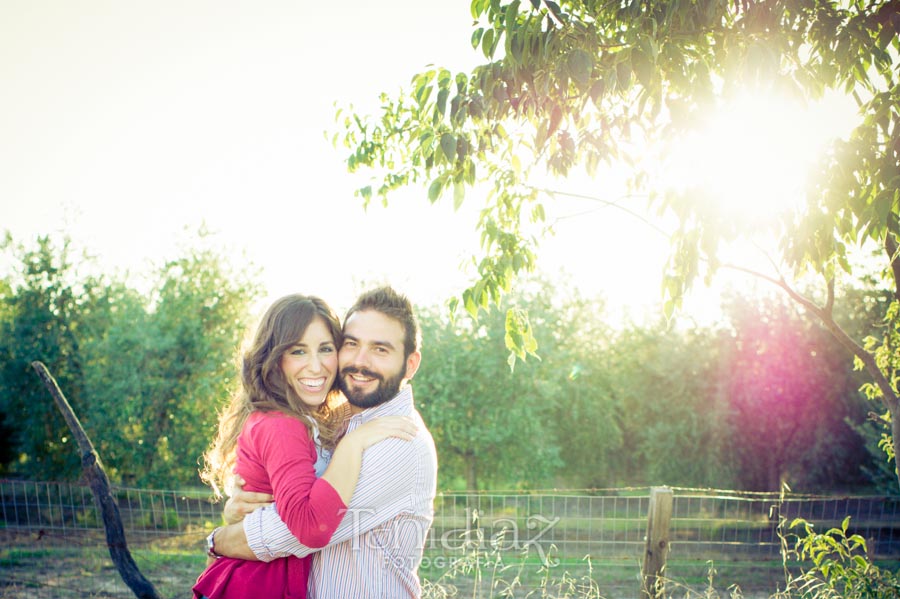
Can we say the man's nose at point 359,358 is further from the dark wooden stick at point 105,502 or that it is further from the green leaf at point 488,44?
the dark wooden stick at point 105,502

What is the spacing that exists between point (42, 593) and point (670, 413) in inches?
692

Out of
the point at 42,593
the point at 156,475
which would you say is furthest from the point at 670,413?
the point at 42,593

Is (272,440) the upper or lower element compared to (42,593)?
upper

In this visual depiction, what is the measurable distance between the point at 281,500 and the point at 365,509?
286mm

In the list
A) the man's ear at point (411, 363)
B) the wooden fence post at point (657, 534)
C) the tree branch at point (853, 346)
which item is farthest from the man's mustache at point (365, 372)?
the wooden fence post at point (657, 534)

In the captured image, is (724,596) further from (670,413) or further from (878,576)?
(670,413)

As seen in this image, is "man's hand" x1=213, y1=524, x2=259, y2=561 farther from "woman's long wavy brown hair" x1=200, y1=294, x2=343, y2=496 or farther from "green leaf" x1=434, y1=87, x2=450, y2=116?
"green leaf" x1=434, y1=87, x2=450, y2=116

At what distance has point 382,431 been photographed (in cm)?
252

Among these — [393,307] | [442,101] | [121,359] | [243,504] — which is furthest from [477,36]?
[121,359]

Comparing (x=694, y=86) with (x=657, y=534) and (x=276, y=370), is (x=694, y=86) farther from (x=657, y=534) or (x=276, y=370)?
(x=657, y=534)

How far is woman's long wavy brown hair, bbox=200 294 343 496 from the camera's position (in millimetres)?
2758

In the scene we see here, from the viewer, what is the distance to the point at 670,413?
21.8 metres

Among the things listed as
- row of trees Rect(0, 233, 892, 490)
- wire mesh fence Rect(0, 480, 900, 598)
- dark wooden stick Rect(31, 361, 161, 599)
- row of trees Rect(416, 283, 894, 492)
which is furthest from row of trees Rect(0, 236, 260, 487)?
dark wooden stick Rect(31, 361, 161, 599)

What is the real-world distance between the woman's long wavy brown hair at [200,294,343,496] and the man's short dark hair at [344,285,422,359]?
0.50ft
